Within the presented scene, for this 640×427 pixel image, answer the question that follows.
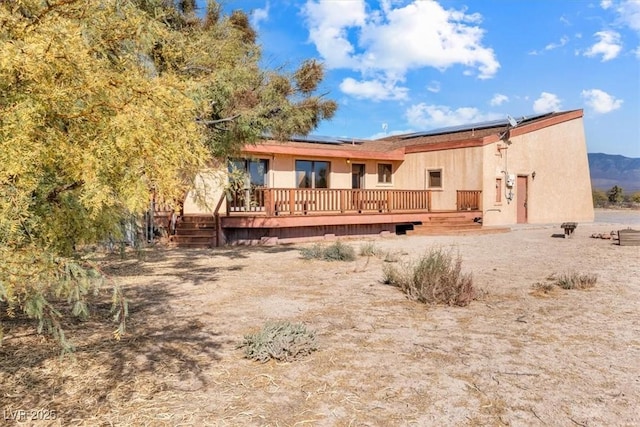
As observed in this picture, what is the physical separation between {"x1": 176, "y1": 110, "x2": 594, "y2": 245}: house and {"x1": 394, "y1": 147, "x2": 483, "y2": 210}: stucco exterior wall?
0.14 feet

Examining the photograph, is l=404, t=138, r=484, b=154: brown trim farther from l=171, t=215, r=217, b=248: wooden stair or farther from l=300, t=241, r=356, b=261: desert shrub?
l=171, t=215, r=217, b=248: wooden stair

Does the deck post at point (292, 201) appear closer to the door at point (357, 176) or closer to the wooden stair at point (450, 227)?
the wooden stair at point (450, 227)

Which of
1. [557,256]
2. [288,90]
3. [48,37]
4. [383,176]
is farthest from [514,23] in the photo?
[48,37]

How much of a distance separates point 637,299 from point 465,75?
74.8 feet

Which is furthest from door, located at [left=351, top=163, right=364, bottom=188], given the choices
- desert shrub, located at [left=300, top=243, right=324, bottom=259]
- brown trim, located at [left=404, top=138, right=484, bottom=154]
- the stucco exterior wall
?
desert shrub, located at [left=300, top=243, right=324, bottom=259]

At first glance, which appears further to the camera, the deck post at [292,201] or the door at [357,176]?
the door at [357,176]

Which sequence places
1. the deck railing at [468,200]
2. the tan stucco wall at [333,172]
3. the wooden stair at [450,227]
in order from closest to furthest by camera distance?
the wooden stair at [450,227] < the tan stucco wall at [333,172] < the deck railing at [468,200]

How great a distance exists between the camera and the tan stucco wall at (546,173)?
19.0 meters

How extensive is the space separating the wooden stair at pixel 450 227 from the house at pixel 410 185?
0.06 meters

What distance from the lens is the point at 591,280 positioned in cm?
688

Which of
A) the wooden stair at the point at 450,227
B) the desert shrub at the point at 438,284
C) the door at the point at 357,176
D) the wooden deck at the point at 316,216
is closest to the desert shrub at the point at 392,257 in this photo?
the desert shrub at the point at 438,284

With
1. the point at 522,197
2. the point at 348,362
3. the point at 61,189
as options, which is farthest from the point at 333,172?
the point at 61,189

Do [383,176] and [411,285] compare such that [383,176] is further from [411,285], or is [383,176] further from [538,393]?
[538,393]

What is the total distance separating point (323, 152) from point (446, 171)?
5769 millimetres
